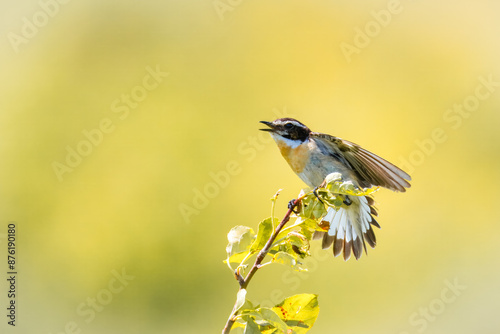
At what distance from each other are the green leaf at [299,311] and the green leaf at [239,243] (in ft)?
0.50

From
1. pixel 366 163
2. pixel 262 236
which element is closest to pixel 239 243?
pixel 262 236

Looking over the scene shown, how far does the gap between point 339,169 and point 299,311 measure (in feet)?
5.66

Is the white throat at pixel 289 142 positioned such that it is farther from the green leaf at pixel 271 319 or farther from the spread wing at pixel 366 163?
the green leaf at pixel 271 319

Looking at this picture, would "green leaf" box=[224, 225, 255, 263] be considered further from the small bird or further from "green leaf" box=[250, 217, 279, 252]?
the small bird

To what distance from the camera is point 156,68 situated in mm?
7395

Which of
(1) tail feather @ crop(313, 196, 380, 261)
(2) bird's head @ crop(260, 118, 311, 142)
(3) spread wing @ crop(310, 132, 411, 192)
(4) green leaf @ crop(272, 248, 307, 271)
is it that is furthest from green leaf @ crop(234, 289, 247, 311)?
(2) bird's head @ crop(260, 118, 311, 142)

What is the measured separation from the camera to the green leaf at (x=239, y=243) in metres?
1.25

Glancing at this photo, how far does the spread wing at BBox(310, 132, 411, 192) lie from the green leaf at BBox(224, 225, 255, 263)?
1302mm

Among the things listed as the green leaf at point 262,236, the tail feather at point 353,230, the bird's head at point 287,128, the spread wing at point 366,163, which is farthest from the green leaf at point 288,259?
the bird's head at point 287,128

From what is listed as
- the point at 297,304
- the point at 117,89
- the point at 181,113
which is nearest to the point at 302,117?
the point at 181,113

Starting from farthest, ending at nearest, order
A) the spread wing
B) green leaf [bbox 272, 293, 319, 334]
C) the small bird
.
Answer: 1. the small bird
2. the spread wing
3. green leaf [bbox 272, 293, 319, 334]

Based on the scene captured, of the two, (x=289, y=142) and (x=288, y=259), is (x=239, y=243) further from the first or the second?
(x=289, y=142)

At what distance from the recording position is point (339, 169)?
284cm

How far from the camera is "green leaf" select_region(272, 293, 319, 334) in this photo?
1.16 meters
